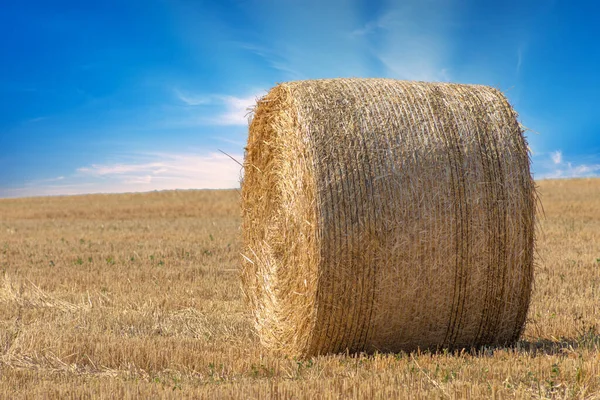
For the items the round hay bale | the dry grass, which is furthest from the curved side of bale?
the dry grass

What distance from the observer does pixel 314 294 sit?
6.05 metres

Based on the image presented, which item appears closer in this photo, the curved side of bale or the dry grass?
the dry grass

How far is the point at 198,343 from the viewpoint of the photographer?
22.3ft

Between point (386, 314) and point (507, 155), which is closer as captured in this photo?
point (386, 314)

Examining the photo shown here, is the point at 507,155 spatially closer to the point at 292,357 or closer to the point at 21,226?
the point at 292,357

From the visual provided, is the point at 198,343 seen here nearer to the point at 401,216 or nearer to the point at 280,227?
the point at 280,227

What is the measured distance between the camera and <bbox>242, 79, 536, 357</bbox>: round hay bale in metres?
6.00

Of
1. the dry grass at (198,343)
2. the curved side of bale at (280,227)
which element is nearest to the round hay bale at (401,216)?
the curved side of bale at (280,227)

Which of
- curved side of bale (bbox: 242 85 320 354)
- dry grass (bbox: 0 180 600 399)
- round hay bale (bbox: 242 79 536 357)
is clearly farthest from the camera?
curved side of bale (bbox: 242 85 320 354)

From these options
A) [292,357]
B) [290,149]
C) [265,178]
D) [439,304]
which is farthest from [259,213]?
[439,304]

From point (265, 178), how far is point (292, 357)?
2.22 m

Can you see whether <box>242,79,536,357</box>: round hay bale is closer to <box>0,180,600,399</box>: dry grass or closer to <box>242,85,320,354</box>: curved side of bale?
<box>242,85,320,354</box>: curved side of bale

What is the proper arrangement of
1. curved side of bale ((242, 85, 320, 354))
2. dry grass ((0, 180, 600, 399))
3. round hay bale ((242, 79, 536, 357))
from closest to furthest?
dry grass ((0, 180, 600, 399)), round hay bale ((242, 79, 536, 357)), curved side of bale ((242, 85, 320, 354))

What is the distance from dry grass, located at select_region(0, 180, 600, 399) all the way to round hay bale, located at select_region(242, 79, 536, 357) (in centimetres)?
36
